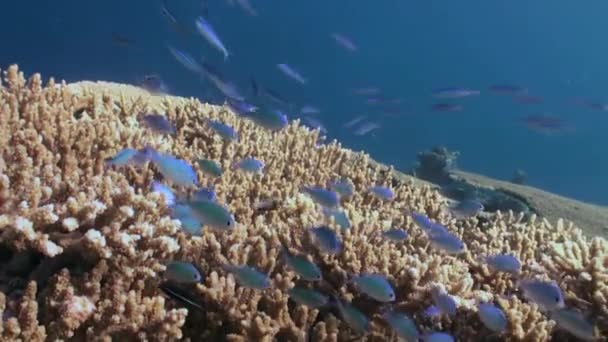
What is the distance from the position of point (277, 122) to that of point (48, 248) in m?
2.52

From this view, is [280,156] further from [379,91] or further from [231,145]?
[379,91]

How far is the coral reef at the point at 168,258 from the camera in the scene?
3156 millimetres

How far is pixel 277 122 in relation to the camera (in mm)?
5137

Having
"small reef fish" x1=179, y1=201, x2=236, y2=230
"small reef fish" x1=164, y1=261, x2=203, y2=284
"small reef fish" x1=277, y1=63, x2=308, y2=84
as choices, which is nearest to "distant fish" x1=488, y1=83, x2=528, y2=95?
"small reef fish" x1=277, y1=63, x2=308, y2=84

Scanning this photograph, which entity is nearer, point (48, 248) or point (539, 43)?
point (48, 248)

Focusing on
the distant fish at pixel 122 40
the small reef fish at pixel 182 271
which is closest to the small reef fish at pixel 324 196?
the small reef fish at pixel 182 271

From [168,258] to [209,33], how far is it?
3.74m

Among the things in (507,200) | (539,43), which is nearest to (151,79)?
(507,200)

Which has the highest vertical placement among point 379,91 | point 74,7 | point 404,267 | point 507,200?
point 74,7

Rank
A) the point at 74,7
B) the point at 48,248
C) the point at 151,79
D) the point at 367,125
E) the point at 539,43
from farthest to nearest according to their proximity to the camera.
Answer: the point at 539,43
the point at 74,7
the point at 367,125
the point at 151,79
the point at 48,248

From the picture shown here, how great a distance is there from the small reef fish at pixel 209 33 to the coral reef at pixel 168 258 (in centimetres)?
179

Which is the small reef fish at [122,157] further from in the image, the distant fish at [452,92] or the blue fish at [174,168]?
the distant fish at [452,92]

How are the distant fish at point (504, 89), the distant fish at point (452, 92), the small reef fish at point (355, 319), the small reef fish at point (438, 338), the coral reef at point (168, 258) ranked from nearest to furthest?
the coral reef at point (168, 258) < the small reef fish at point (438, 338) < the small reef fish at point (355, 319) < the distant fish at point (504, 89) < the distant fish at point (452, 92)

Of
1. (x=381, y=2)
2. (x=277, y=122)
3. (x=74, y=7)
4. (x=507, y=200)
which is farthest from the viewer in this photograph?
(x=381, y=2)
